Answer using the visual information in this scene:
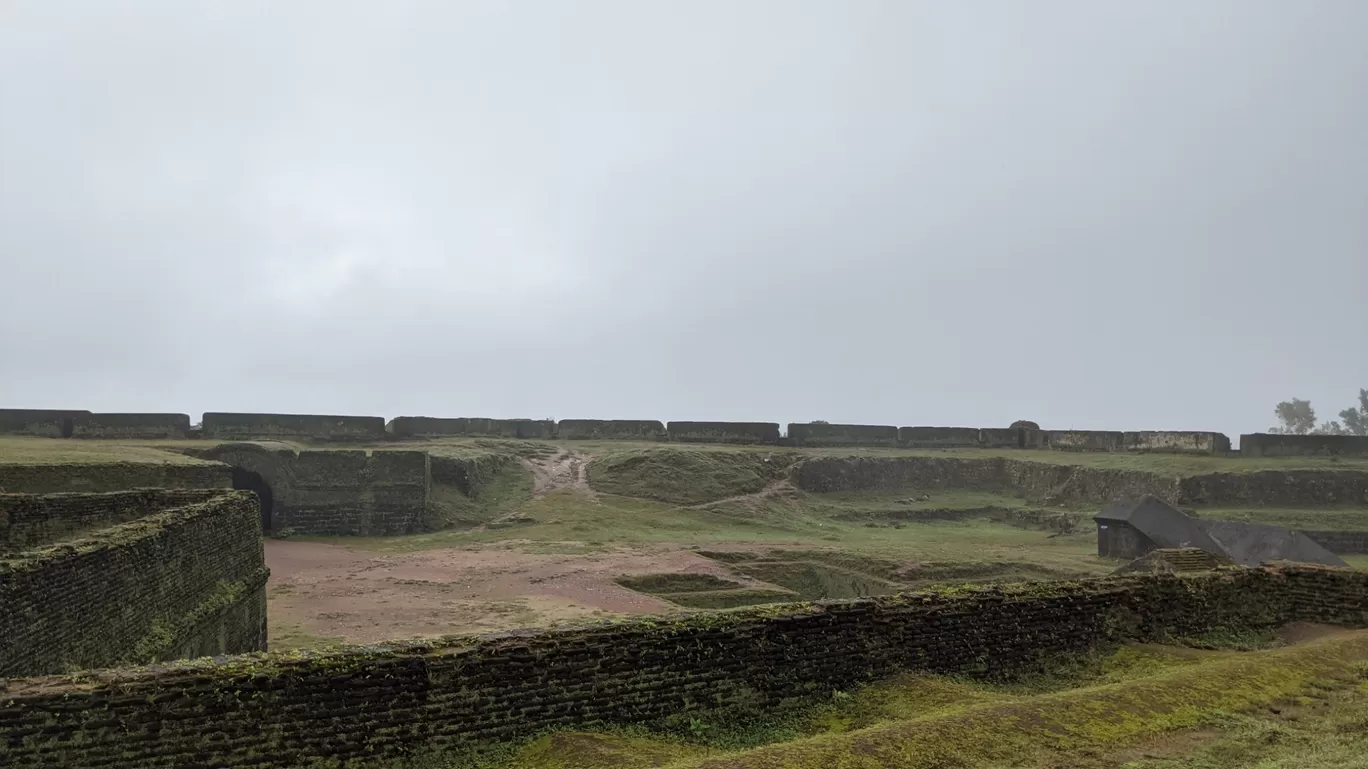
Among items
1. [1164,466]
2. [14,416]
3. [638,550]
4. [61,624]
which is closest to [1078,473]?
[1164,466]

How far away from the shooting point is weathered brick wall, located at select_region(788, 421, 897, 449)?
120 ft

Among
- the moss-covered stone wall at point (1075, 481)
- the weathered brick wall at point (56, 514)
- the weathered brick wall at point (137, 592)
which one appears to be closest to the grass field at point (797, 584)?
the moss-covered stone wall at point (1075, 481)

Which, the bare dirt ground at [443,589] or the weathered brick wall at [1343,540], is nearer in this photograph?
the bare dirt ground at [443,589]

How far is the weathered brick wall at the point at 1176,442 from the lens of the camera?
30516mm

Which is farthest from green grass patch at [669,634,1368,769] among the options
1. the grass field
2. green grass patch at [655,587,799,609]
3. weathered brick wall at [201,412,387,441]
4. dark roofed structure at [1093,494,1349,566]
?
weathered brick wall at [201,412,387,441]

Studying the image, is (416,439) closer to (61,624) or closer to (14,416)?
(14,416)

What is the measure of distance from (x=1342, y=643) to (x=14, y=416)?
3522 cm

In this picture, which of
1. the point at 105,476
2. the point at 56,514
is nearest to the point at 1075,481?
the point at 105,476

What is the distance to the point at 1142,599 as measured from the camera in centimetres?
719

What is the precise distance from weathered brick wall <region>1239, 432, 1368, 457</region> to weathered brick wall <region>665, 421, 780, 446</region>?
57.5ft

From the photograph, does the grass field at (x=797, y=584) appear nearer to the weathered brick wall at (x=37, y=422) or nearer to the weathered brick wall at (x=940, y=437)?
the weathered brick wall at (x=940, y=437)

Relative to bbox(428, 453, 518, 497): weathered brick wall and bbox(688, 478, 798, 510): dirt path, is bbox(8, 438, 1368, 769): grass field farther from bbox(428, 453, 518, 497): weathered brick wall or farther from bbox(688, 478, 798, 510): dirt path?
bbox(428, 453, 518, 497): weathered brick wall

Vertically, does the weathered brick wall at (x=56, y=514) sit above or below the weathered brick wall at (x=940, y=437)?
below

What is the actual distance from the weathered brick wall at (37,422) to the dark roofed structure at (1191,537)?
32245 mm
